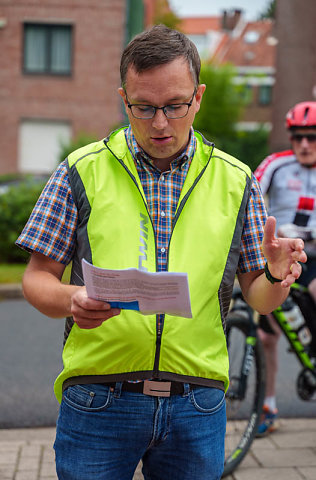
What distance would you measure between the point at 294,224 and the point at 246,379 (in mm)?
1052

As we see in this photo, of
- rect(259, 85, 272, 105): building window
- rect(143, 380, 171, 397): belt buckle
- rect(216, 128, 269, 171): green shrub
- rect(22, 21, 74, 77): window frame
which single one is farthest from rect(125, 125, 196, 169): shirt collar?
rect(259, 85, 272, 105): building window

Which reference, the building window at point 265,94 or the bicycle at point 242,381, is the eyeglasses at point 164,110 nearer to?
the bicycle at point 242,381

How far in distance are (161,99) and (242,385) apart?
2.53 m

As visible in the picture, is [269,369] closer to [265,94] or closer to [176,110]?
[176,110]

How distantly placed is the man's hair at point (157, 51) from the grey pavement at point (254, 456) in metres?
2.64

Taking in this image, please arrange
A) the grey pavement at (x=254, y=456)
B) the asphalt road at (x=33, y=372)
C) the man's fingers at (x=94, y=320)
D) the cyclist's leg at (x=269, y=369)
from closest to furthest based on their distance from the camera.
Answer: the man's fingers at (x=94, y=320) → the grey pavement at (x=254, y=456) → the cyclist's leg at (x=269, y=369) → the asphalt road at (x=33, y=372)

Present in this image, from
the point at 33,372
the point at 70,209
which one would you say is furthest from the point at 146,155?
the point at 33,372

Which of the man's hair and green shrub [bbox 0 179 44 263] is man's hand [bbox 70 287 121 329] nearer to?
the man's hair

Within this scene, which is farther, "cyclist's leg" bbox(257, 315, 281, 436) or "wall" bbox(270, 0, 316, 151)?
"wall" bbox(270, 0, 316, 151)

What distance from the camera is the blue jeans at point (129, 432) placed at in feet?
7.13

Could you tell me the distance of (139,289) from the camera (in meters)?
1.90

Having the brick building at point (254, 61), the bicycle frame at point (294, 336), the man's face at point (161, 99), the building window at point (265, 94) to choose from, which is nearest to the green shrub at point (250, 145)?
the brick building at point (254, 61)

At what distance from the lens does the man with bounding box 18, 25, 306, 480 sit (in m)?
2.15

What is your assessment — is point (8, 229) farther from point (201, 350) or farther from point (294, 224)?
point (201, 350)
